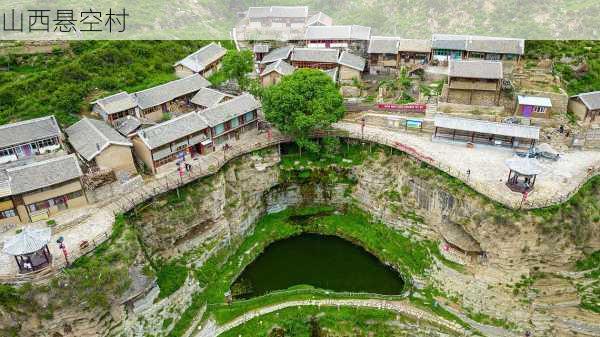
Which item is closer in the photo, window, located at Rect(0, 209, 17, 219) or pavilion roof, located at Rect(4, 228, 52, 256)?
pavilion roof, located at Rect(4, 228, 52, 256)

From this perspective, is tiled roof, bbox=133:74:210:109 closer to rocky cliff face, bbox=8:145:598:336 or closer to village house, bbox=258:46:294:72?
village house, bbox=258:46:294:72

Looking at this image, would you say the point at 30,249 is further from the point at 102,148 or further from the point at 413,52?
the point at 413,52

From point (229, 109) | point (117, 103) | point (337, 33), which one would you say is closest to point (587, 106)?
point (337, 33)

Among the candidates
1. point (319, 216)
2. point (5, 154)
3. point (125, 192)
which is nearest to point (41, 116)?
point (5, 154)

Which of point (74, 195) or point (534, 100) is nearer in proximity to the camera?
point (74, 195)

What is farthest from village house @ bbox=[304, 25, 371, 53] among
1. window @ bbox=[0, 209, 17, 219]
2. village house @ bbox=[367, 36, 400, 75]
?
window @ bbox=[0, 209, 17, 219]

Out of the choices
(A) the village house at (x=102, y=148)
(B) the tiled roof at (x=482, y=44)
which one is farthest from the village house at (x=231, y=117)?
(B) the tiled roof at (x=482, y=44)

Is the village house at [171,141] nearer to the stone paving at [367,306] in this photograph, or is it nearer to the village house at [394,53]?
the stone paving at [367,306]
